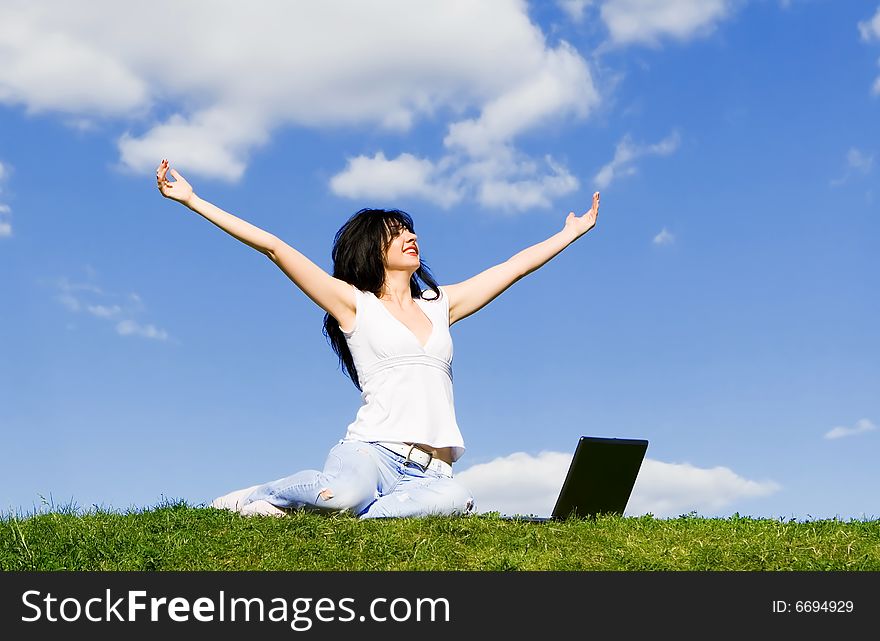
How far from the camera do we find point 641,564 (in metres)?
7.25

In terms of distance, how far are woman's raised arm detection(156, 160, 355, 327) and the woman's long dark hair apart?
57 centimetres

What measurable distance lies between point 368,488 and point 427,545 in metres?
1.21

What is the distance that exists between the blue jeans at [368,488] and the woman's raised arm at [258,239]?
1517 millimetres

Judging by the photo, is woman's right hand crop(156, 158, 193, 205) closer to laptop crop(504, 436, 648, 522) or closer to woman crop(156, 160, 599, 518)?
woman crop(156, 160, 599, 518)

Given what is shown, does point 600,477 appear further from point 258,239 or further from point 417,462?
point 258,239

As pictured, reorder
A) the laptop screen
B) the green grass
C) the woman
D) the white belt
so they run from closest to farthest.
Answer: the green grass
the laptop screen
the woman
the white belt

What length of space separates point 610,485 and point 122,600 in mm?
4514

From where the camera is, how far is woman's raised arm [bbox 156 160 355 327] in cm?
885

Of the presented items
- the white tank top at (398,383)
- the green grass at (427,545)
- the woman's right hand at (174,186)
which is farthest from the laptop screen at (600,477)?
the woman's right hand at (174,186)

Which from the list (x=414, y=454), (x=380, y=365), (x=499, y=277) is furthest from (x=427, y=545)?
(x=499, y=277)

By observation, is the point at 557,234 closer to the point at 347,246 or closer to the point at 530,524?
the point at 347,246

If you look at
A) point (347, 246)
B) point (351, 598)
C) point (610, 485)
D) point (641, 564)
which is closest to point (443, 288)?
point (347, 246)

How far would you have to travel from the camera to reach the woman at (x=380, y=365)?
29.1 feet

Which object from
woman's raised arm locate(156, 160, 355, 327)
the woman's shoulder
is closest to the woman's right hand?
woman's raised arm locate(156, 160, 355, 327)
